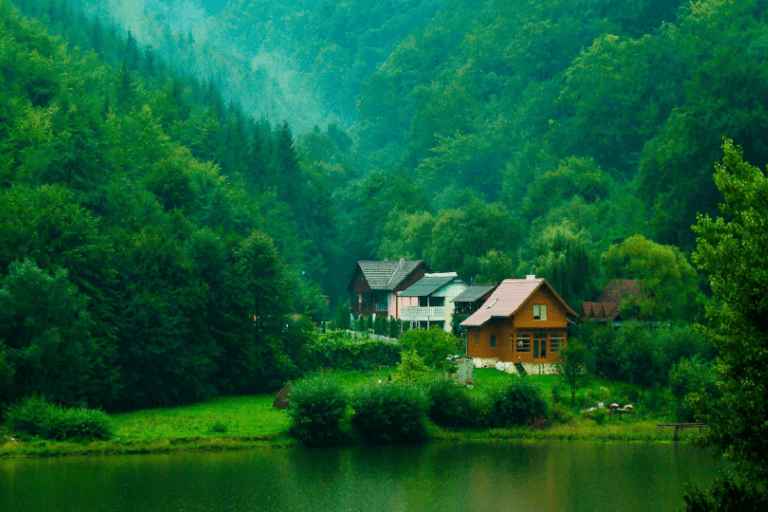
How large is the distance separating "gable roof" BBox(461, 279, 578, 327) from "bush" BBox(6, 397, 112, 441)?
2780cm

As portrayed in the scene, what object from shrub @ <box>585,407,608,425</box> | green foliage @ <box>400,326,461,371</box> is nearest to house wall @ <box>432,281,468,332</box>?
green foliage @ <box>400,326,461,371</box>

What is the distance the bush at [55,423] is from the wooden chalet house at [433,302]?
41283mm

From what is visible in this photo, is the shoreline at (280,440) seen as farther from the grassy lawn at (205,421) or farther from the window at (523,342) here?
the window at (523,342)

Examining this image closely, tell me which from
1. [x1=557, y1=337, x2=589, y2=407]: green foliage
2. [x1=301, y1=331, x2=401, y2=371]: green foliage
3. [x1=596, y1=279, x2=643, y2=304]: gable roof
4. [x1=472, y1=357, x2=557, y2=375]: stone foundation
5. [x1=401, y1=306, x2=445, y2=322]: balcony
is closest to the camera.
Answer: [x1=557, y1=337, x2=589, y2=407]: green foliage

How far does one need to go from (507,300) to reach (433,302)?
1797cm

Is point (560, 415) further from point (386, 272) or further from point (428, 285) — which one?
point (386, 272)

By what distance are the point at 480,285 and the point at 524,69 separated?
6236cm

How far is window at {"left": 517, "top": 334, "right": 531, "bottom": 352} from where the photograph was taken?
66625 mm

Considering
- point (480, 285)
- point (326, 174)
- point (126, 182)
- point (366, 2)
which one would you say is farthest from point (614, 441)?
point (366, 2)

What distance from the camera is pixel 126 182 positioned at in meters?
73.0

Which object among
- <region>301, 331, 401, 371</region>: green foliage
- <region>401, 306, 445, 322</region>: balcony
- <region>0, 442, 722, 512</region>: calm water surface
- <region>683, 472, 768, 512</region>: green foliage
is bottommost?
<region>0, 442, 722, 512</region>: calm water surface

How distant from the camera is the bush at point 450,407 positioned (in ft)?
160

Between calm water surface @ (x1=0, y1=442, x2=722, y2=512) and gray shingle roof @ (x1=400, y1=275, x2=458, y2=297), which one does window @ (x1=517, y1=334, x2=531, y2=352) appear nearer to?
gray shingle roof @ (x1=400, y1=275, x2=458, y2=297)

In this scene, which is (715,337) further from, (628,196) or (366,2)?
(366,2)
